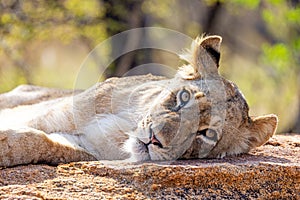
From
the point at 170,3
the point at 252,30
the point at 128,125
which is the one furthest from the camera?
the point at 252,30

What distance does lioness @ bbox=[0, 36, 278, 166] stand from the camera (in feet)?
12.6

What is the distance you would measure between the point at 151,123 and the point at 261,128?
1002 millimetres

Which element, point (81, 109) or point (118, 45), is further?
point (118, 45)

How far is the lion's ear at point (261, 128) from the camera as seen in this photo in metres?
4.46

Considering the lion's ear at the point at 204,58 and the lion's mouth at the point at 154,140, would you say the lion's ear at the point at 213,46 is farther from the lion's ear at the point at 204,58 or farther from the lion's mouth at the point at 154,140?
the lion's mouth at the point at 154,140

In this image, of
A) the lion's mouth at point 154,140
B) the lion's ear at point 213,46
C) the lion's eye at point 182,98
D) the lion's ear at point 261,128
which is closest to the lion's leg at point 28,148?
the lion's mouth at point 154,140

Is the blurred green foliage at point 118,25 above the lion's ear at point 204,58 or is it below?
above

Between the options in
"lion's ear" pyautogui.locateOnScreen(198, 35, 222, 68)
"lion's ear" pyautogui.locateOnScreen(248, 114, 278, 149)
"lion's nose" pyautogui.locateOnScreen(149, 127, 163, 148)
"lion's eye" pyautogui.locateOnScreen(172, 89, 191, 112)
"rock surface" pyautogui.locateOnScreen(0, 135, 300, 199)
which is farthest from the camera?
"lion's ear" pyautogui.locateOnScreen(248, 114, 278, 149)

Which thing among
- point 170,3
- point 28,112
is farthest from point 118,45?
point 28,112

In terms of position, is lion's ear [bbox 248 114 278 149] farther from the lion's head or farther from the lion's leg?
the lion's leg

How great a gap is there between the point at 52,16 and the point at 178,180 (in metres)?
7.75

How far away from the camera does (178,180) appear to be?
142 inches

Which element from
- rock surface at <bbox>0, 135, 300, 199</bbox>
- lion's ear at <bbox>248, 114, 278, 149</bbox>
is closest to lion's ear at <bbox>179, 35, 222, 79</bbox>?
lion's ear at <bbox>248, 114, 278, 149</bbox>

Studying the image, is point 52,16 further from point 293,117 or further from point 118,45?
point 293,117
